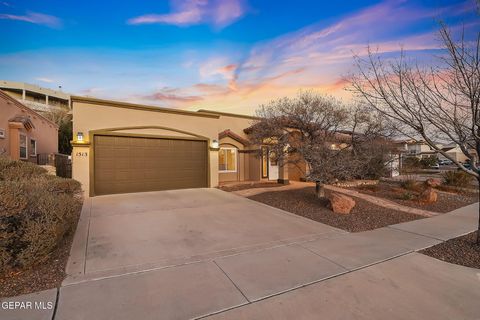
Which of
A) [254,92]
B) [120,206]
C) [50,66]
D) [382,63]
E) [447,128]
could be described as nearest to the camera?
[447,128]

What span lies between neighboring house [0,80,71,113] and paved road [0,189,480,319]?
2234 inches

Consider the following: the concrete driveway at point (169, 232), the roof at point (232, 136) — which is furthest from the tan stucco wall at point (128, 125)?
the concrete driveway at point (169, 232)

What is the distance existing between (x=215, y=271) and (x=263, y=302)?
3.30ft

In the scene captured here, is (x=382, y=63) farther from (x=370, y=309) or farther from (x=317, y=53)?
(x=370, y=309)

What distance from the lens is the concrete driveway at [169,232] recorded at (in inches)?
156

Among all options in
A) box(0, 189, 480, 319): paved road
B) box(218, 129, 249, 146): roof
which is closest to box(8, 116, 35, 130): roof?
box(218, 129, 249, 146): roof

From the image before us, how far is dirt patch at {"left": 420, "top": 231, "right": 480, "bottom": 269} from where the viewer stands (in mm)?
4020

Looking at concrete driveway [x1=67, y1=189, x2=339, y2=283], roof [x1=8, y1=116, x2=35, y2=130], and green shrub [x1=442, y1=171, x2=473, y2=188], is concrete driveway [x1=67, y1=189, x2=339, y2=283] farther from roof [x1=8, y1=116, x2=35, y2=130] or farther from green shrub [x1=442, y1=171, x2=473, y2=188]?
green shrub [x1=442, y1=171, x2=473, y2=188]

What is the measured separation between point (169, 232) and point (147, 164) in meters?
6.58

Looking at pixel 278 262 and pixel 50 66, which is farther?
pixel 50 66

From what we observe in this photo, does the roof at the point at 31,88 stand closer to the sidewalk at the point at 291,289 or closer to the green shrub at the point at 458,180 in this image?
the sidewalk at the point at 291,289

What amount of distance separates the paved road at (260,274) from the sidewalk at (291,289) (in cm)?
1

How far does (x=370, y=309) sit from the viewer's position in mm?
2668

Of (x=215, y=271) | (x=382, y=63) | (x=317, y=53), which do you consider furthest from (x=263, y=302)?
(x=317, y=53)
